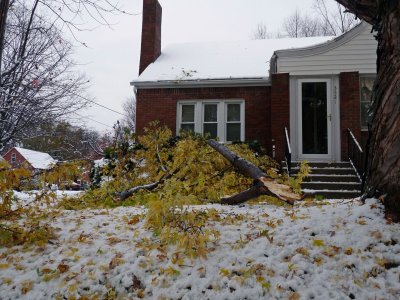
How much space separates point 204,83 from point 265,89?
211 cm

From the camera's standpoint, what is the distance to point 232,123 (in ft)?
41.5

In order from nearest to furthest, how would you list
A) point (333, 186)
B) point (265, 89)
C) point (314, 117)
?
1. point (333, 186)
2. point (314, 117)
3. point (265, 89)

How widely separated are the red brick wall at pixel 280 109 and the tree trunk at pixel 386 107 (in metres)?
7.14

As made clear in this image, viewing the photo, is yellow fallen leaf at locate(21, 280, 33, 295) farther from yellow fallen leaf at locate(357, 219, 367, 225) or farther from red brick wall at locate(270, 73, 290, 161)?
red brick wall at locate(270, 73, 290, 161)

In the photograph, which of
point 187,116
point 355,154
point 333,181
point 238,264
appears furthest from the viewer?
point 187,116

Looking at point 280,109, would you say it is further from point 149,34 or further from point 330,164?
point 149,34

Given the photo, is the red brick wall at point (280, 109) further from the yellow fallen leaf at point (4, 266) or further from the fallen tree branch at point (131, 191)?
the yellow fallen leaf at point (4, 266)

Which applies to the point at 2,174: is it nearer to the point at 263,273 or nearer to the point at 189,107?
the point at 263,273

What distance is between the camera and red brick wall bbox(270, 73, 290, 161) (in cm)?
1056

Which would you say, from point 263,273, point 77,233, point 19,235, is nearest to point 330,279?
point 263,273

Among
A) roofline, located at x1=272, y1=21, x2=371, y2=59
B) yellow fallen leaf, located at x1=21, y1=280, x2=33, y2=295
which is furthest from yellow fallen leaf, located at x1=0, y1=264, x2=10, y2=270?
roofline, located at x1=272, y1=21, x2=371, y2=59

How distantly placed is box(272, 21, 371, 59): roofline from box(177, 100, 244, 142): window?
8.24 feet

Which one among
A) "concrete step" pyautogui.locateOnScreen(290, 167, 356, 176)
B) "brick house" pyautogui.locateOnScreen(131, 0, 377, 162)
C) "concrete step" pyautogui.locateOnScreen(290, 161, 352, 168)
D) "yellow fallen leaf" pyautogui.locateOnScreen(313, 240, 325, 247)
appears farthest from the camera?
"brick house" pyautogui.locateOnScreen(131, 0, 377, 162)

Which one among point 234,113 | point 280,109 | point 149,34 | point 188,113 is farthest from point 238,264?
point 149,34
